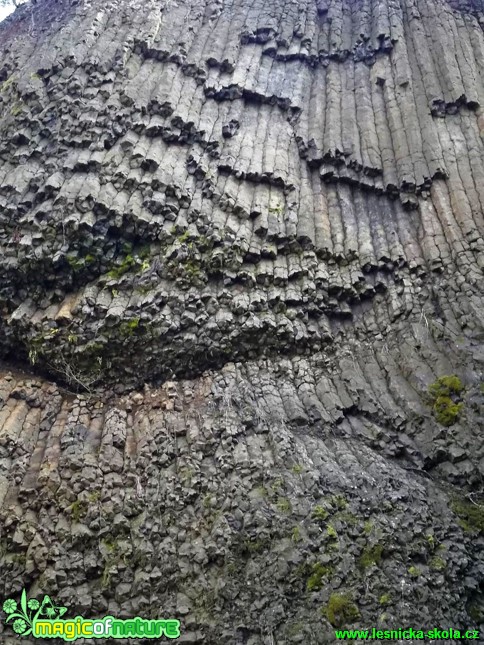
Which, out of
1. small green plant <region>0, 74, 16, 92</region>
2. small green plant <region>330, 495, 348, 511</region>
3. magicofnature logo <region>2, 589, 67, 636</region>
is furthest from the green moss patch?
small green plant <region>0, 74, 16, 92</region>

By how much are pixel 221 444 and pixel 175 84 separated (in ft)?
29.0

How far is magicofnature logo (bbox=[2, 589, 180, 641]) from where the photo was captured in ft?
23.7

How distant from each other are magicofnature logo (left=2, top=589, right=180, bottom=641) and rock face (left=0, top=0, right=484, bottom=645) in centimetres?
19

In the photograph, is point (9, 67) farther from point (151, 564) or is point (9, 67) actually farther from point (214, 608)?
point (214, 608)

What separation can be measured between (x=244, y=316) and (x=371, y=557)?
478 centimetres

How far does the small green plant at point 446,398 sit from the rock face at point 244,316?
0.13ft

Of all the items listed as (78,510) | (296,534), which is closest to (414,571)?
(296,534)

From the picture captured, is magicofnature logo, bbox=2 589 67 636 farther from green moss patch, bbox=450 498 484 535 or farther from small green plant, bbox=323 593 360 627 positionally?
green moss patch, bbox=450 498 484 535

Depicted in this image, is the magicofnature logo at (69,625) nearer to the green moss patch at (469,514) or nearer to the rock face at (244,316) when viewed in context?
the rock face at (244,316)

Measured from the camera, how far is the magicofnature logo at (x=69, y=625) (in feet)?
23.7

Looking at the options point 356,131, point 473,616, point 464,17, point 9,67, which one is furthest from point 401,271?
point 9,67

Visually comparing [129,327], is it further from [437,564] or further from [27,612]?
[437,564]

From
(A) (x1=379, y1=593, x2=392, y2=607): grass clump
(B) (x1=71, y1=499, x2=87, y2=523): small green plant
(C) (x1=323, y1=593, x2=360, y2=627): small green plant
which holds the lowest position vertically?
(A) (x1=379, y1=593, x2=392, y2=607): grass clump

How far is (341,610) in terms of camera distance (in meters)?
6.84
